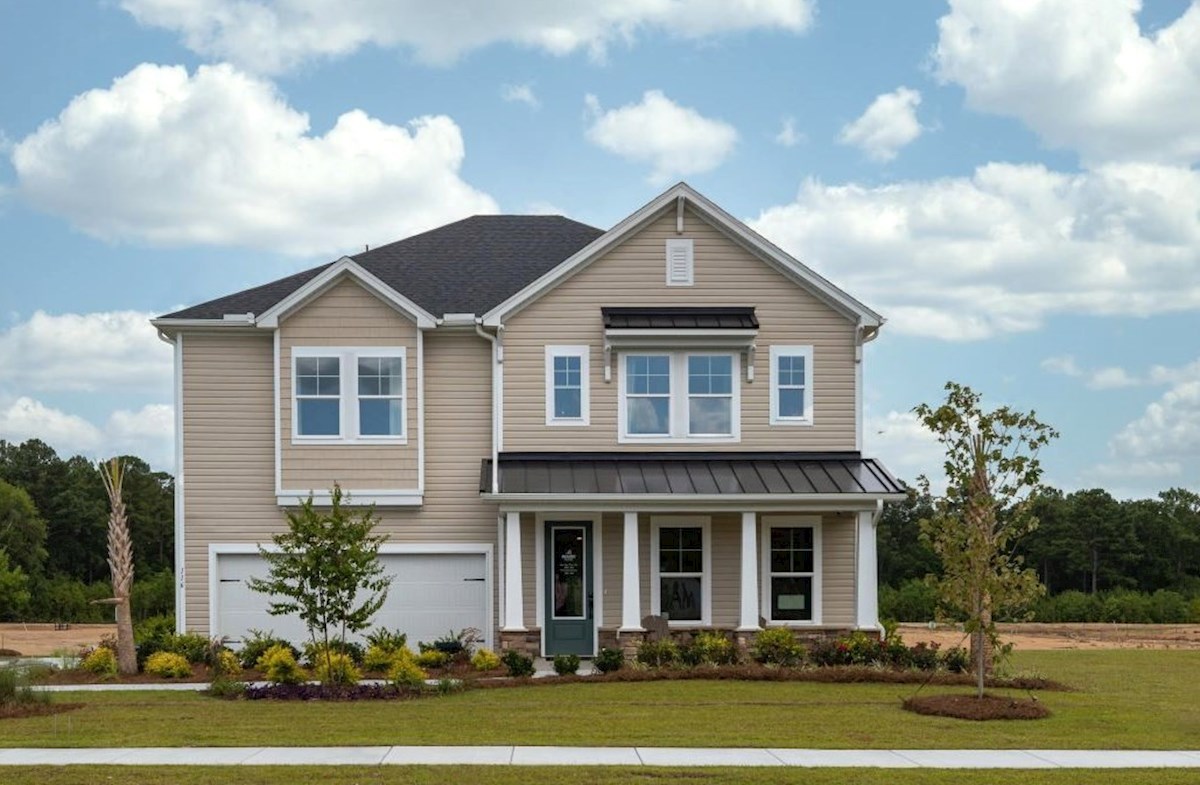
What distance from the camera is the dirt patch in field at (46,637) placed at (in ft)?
112

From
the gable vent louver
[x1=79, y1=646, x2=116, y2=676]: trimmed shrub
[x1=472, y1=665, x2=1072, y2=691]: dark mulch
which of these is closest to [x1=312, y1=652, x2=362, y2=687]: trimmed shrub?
[x1=472, y1=665, x2=1072, y2=691]: dark mulch

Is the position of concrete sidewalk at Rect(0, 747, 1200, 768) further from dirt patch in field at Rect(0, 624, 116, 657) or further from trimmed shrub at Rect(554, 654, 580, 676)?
dirt patch in field at Rect(0, 624, 116, 657)

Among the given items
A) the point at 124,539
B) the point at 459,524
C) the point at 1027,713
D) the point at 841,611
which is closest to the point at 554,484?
the point at 459,524

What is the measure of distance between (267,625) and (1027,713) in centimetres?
1442

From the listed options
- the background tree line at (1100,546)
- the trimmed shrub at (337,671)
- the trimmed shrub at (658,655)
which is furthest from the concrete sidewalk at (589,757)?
the background tree line at (1100,546)

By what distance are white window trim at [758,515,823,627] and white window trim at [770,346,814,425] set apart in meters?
1.87

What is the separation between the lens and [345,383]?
80.6 ft

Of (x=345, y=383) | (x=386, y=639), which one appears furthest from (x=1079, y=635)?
(x=345, y=383)

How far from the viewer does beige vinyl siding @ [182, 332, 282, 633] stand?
24672mm

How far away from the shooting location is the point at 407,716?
1686 cm

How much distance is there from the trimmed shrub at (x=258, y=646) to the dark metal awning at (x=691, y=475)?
15.3ft

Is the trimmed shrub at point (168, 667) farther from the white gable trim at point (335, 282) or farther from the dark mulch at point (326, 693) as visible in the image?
the white gable trim at point (335, 282)

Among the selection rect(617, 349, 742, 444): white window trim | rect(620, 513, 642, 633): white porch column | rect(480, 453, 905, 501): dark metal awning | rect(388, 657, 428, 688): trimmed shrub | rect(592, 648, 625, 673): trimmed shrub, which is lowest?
rect(592, 648, 625, 673): trimmed shrub

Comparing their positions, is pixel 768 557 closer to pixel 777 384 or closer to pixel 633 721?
pixel 777 384
